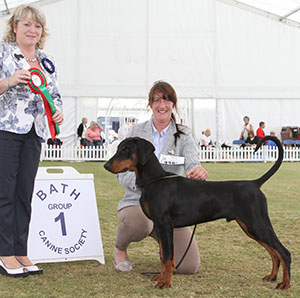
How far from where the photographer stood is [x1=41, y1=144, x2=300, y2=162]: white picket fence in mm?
13477

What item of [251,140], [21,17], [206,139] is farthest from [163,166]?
[251,140]

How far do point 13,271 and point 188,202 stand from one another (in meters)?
1.12

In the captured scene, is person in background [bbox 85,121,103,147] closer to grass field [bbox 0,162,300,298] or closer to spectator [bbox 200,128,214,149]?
spectator [bbox 200,128,214,149]

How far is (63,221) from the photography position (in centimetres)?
290

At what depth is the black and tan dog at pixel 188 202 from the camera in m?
2.29

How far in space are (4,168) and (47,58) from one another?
732mm

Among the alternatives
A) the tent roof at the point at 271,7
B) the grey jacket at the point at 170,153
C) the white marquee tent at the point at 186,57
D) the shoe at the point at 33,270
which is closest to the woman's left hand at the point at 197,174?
the grey jacket at the point at 170,153

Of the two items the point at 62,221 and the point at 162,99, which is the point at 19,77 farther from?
the point at 62,221

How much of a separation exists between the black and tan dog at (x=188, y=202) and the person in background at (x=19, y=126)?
56 cm

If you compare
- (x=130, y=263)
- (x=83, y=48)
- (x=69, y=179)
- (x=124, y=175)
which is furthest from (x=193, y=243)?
(x=83, y=48)

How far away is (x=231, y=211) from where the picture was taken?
2.33 metres

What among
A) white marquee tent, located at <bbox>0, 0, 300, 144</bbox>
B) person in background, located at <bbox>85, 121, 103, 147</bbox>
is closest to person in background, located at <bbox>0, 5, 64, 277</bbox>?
person in background, located at <bbox>85, 121, 103, 147</bbox>

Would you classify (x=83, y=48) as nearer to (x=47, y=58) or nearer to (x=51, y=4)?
(x=51, y=4)

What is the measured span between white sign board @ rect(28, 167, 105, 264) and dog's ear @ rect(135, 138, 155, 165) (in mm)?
755
